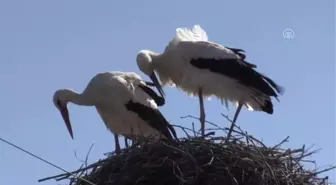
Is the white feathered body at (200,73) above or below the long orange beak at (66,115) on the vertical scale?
above

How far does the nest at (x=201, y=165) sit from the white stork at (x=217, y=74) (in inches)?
70.4

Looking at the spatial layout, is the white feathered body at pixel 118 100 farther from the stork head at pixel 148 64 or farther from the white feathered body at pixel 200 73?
the white feathered body at pixel 200 73

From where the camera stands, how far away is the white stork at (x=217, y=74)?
8.42m

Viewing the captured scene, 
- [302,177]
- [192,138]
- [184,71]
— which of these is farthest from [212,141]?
[184,71]

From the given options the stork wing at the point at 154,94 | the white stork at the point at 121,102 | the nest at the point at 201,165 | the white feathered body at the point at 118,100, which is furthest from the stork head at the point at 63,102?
the nest at the point at 201,165

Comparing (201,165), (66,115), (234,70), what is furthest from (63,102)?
(201,165)

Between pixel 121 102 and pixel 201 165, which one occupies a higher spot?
pixel 121 102

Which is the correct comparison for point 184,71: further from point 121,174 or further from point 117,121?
point 121,174

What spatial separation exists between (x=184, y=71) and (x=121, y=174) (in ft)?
7.72

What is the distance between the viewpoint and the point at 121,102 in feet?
27.9

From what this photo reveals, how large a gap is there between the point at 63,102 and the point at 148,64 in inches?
32.6

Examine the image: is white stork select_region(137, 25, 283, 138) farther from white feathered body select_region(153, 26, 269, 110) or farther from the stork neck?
the stork neck

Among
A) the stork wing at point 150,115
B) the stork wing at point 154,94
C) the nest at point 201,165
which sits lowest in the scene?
the nest at point 201,165

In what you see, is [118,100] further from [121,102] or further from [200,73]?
[200,73]
